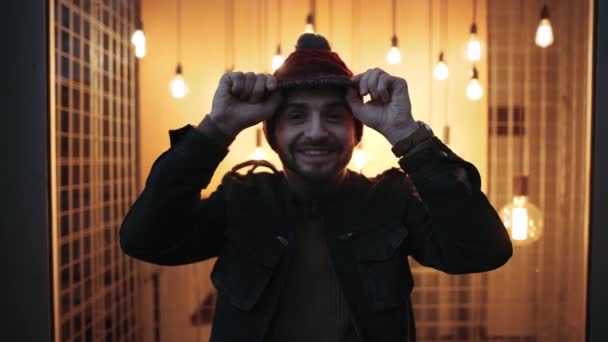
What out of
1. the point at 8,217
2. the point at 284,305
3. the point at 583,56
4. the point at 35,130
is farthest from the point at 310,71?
the point at 583,56

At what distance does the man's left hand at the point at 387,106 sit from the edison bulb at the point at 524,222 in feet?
5.05

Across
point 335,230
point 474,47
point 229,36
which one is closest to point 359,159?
point 474,47

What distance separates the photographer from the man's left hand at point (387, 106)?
976 millimetres

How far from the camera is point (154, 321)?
2457 millimetres

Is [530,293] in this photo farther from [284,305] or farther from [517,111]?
[284,305]

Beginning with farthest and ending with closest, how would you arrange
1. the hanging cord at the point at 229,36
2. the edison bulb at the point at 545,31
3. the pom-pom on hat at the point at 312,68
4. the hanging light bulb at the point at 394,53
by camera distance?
the hanging cord at the point at 229,36, the hanging light bulb at the point at 394,53, the edison bulb at the point at 545,31, the pom-pom on hat at the point at 312,68

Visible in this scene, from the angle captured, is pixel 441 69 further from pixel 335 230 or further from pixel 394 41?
pixel 335 230

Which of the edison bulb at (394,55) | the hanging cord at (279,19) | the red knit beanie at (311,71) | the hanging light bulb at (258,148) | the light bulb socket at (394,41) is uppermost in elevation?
the hanging cord at (279,19)

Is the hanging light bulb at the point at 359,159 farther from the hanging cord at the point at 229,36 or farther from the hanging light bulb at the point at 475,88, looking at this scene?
the hanging cord at the point at 229,36

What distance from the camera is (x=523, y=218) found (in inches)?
89.0

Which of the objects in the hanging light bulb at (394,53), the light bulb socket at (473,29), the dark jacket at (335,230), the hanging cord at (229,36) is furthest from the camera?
the hanging cord at (229,36)

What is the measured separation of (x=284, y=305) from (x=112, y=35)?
178 centimetres

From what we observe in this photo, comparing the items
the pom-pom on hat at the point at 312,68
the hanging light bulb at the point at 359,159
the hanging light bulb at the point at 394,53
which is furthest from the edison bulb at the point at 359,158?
the pom-pom on hat at the point at 312,68

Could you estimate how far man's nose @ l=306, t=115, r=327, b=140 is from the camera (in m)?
1.01
